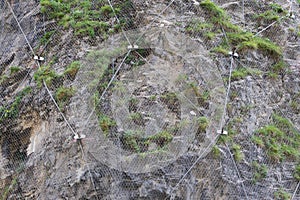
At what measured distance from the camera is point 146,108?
6770 millimetres

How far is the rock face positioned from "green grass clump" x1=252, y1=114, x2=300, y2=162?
0.03 m

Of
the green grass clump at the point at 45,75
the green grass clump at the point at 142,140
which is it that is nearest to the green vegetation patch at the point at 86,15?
the green grass clump at the point at 45,75

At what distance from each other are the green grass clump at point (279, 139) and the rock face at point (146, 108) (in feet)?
0.09

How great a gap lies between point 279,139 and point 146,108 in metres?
1.98

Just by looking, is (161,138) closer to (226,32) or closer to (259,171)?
(259,171)

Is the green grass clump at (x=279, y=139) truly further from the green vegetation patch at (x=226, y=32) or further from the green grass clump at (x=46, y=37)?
the green grass clump at (x=46, y=37)

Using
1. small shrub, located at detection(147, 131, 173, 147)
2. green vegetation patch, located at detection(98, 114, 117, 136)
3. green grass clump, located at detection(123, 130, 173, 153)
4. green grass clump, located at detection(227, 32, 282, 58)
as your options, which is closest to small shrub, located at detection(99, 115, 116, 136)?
green vegetation patch, located at detection(98, 114, 117, 136)

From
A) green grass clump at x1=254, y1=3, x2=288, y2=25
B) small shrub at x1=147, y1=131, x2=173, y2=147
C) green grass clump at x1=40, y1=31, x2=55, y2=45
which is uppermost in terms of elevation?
green grass clump at x1=40, y1=31, x2=55, y2=45

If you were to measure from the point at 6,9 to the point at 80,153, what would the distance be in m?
3.64

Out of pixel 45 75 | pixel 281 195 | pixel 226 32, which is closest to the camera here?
pixel 281 195

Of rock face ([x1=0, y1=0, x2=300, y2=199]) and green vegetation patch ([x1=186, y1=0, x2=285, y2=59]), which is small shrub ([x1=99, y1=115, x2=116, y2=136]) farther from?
green vegetation patch ([x1=186, y1=0, x2=285, y2=59])

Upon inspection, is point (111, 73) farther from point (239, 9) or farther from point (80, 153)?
point (239, 9)

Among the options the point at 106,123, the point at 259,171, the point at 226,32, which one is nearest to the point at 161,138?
the point at 106,123

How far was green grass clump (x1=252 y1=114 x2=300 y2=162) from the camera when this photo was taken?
6.82 metres
